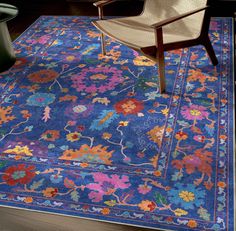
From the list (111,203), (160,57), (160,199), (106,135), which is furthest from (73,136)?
(160,57)

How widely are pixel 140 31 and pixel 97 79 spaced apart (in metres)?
0.53

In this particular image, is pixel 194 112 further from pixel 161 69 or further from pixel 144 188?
pixel 144 188

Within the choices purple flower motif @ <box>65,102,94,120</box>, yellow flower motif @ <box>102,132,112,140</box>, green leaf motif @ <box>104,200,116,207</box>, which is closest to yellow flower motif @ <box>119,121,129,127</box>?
yellow flower motif @ <box>102,132,112,140</box>

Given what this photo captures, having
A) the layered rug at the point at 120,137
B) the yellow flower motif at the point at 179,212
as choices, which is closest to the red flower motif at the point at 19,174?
the layered rug at the point at 120,137

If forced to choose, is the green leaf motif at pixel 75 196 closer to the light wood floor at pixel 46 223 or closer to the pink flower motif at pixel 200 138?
the light wood floor at pixel 46 223

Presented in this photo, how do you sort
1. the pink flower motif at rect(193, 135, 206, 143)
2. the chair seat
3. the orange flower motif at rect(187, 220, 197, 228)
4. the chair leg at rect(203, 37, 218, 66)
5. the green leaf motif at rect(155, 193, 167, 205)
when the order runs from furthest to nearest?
the chair leg at rect(203, 37, 218, 66), the chair seat, the pink flower motif at rect(193, 135, 206, 143), the green leaf motif at rect(155, 193, 167, 205), the orange flower motif at rect(187, 220, 197, 228)

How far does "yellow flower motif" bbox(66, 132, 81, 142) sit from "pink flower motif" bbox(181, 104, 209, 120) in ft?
2.48

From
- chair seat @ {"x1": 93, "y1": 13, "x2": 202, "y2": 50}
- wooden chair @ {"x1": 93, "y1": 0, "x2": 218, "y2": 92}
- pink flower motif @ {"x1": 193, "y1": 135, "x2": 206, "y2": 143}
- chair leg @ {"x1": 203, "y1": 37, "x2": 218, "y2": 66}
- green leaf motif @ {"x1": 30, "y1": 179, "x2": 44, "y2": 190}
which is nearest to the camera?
green leaf motif @ {"x1": 30, "y1": 179, "x2": 44, "y2": 190}

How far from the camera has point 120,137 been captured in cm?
219

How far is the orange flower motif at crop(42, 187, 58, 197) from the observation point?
6.02 feet

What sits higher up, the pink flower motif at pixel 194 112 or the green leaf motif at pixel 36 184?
the green leaf motif at pixel 36 184

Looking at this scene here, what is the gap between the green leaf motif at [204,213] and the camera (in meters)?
1.65

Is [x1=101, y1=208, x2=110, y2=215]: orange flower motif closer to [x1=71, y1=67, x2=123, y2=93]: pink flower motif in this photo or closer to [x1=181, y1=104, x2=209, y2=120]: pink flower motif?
[x1=181, y1=104, x2=209, y2=120]: pink flower motif

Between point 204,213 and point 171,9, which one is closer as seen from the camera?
point 204,213
